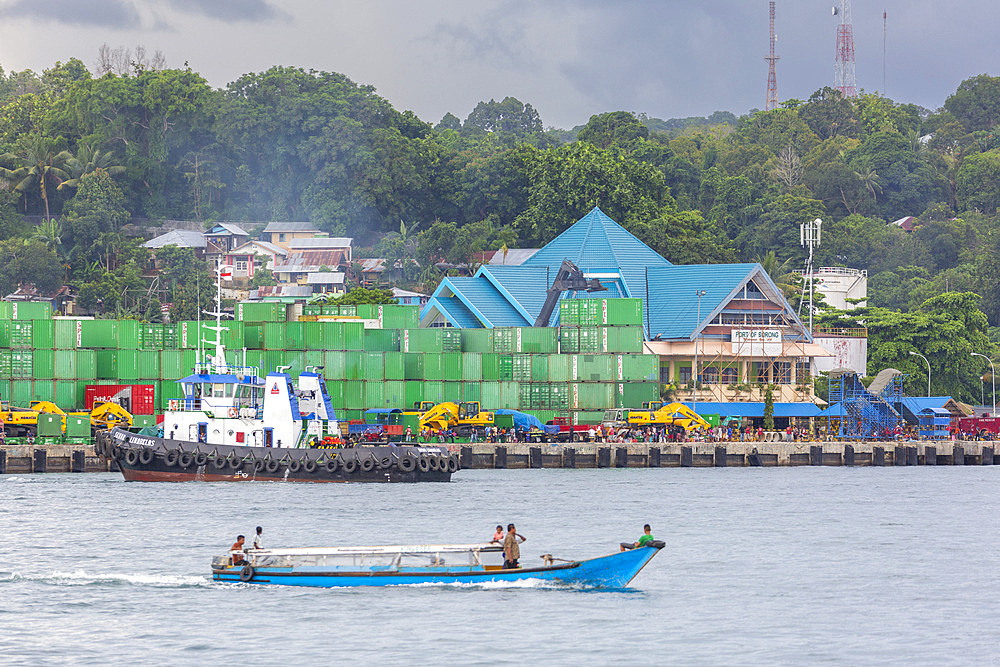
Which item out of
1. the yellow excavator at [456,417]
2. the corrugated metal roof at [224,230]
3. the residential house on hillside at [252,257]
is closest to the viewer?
the yellow excavator at [456,417]

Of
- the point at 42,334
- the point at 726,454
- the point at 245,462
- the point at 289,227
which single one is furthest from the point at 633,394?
the point at 289,227

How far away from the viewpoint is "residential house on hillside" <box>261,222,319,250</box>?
17800 centimetres

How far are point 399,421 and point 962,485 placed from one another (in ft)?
113

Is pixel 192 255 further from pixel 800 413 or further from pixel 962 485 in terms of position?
pixel 962 485

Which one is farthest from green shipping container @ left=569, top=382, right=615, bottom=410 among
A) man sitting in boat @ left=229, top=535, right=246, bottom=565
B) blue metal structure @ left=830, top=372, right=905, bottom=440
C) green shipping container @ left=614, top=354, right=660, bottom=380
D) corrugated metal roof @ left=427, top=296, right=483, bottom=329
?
man sitting in boat @ left=229, top=535, right=246, bottom=565

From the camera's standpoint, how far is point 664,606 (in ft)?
135

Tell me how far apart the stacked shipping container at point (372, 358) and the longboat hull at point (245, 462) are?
18727 mm

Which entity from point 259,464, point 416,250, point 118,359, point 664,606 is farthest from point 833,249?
point 664,606

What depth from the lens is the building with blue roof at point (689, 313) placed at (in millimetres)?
110562

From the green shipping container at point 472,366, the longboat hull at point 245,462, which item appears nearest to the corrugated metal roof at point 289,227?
the green shipping container at point 472,366

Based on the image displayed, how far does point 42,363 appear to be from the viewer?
3462 inches

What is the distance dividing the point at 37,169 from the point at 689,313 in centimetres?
9562

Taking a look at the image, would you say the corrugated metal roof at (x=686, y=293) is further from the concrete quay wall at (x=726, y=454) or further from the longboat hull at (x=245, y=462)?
the longboat hull at (x=245, y=462)

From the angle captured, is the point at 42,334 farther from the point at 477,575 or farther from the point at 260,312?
the point at 477,575
